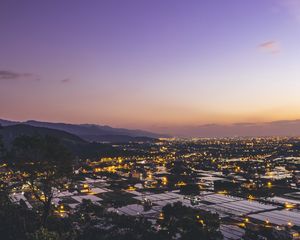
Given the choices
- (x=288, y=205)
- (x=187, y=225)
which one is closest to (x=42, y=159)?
(x=187, y=225)

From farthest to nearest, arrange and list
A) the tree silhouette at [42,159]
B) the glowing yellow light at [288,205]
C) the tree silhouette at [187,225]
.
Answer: the glowing yellow light at [288,205] < the tree silhouette at [187,225] < the tree silhouette at [42,159]

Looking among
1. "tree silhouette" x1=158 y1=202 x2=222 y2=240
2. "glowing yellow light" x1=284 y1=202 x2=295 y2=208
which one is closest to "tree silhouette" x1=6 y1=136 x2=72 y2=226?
"tree silhouette" x1=158 y1=202 x2=222 y2=240

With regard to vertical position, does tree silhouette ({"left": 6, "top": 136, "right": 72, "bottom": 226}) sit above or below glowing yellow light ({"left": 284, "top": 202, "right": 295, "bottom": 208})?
above

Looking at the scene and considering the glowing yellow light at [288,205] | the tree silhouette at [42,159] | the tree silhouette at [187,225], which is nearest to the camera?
the tree silhouette at [42,159]

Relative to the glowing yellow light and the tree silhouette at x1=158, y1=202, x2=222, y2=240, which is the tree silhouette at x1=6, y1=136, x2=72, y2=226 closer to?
the tree silhouette at x1=158, y1=202, x2=222, y2=240

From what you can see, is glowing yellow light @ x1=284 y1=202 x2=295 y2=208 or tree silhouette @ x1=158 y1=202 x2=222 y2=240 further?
glowing yellow light @ x1=284 y1=202 x2=295 y2=208

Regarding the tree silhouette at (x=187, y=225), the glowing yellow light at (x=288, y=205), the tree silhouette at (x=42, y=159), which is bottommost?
the glowing yellow light at (x=288, y=205)

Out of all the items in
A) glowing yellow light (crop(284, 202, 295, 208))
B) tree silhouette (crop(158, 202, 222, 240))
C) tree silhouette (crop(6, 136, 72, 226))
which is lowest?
glowing yellow light (crop(284, 202, 295, 208))

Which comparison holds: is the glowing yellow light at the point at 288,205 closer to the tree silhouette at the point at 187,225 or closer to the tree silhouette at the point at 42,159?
the tree silhouette at the point at 187,225

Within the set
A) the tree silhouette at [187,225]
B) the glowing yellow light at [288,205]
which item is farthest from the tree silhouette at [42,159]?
the glowing yellow light at [288,205]

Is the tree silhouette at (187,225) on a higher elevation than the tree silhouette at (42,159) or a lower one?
lower

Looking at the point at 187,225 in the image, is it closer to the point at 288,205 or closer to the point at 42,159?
the point at 42,159
